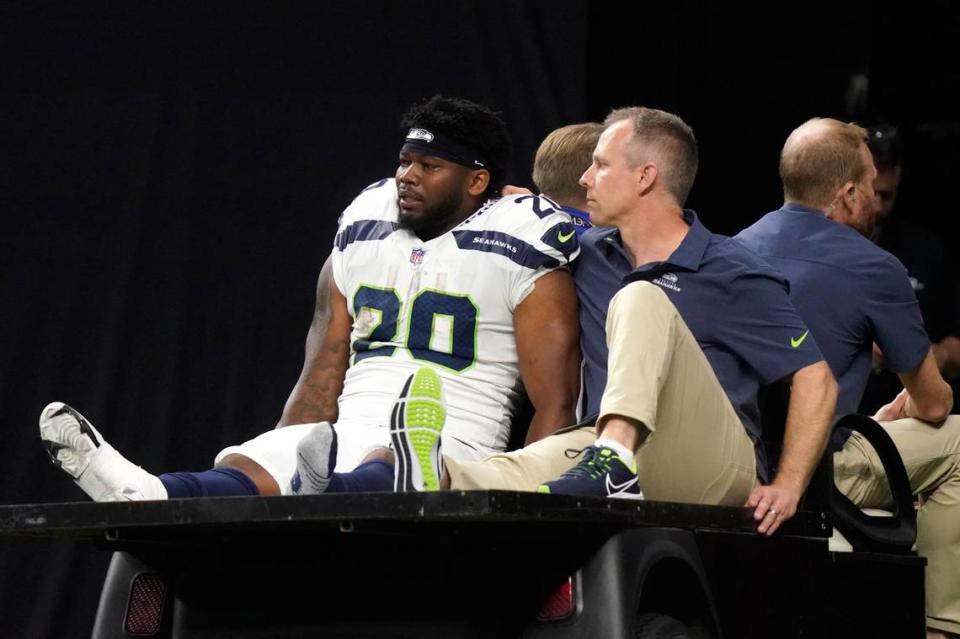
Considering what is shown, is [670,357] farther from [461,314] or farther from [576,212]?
[576,212]

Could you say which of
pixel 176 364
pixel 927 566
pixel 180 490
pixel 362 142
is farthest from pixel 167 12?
pixel 927 566

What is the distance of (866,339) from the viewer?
3871 millimetres

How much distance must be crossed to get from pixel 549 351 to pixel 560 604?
43.2 inches

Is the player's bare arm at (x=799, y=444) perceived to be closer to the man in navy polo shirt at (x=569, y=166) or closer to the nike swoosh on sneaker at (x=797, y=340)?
the nike swoosh on sneaker at (x=797, y=340)

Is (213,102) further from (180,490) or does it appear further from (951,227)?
(951,227)

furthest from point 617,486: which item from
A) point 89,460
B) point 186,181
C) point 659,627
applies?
point 186,181

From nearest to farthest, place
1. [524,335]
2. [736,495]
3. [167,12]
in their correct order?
[736,495] → [524,335] → [167,12]

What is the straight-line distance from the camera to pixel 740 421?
128 inches

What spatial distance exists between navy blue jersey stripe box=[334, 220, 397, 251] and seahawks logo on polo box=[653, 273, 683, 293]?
680 mm

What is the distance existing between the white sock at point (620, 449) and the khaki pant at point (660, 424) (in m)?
0.06

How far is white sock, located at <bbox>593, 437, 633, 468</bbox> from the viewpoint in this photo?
2.74m

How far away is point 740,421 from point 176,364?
7.55 feet

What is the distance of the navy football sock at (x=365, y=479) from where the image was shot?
2.91 meters

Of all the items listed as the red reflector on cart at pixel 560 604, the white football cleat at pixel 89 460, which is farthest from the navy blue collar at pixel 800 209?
the white football cleat at pixel 89 460
